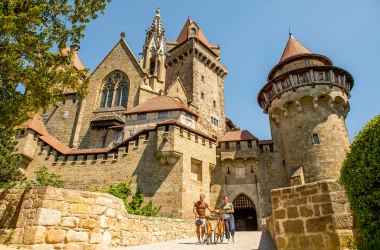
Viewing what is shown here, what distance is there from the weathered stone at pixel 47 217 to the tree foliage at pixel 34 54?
3938 mm

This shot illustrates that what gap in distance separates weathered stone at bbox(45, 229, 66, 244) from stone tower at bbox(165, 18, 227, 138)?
65.0ft

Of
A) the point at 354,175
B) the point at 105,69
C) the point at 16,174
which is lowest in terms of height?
the point at 354,175

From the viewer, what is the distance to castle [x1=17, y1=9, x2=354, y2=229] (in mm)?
17703

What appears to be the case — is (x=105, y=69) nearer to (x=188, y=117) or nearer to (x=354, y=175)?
(x=188, y=117)

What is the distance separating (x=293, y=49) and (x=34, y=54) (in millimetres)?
20231

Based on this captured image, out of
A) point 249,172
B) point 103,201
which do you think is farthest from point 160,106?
point 103,201

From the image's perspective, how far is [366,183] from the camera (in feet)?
15.1

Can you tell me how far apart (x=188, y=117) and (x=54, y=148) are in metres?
10.6

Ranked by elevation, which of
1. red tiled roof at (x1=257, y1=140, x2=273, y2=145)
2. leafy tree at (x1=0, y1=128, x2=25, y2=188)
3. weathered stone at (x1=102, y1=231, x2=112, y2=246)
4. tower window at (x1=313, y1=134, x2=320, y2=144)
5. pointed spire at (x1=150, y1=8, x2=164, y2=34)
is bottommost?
weathered stone at (x1=102, y1=231, x2=112, y2=246)

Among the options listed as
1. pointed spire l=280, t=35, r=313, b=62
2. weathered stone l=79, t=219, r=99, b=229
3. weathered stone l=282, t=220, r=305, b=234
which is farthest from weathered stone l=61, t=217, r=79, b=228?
pointed spire l=280, t=35, r=313, b=62

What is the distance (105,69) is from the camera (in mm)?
29219

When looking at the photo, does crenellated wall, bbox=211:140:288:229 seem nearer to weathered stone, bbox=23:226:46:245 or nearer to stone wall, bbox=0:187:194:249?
stone wall, bbox=0:187:194:249

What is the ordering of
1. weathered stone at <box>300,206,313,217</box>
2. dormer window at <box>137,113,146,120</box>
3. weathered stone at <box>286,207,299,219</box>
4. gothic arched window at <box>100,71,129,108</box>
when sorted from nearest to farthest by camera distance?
1. weathered stone at <box>300,206,313,217</box>
2. weathered stone at <box>286,207,299,219</box>
3. dormer window at <box>137,113,146,120</box>
4. gothic arched window at <box>100,71,129,108</box>

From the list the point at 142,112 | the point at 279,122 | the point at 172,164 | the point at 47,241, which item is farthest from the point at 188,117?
the point at 47,241
